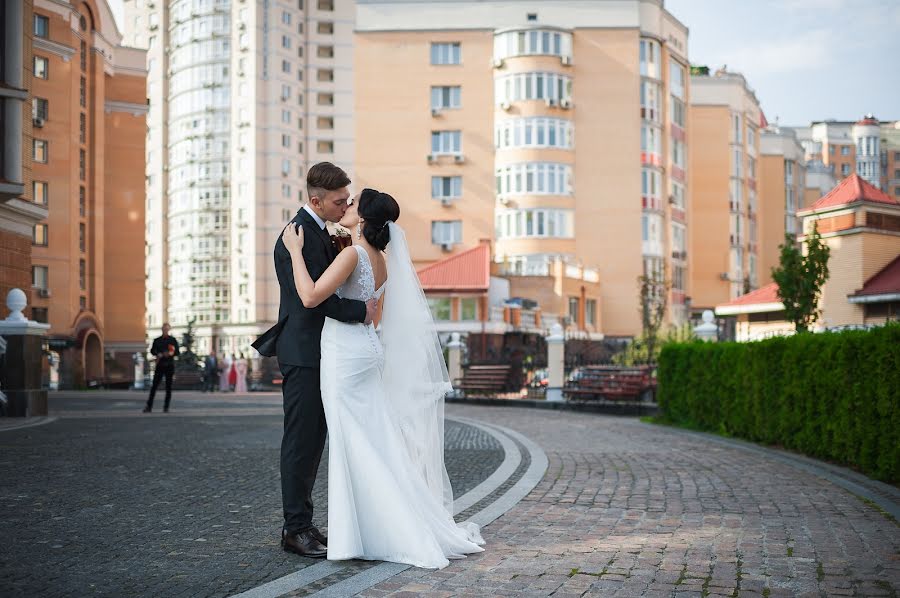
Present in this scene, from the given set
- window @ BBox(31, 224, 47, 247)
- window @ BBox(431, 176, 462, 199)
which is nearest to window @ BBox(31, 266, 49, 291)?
window @ BBox(31, 224, 47, 247)

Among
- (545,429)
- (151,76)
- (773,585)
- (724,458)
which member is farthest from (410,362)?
(151,76)

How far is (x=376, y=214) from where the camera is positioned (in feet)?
22.1

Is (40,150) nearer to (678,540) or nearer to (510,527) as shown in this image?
(510,527)

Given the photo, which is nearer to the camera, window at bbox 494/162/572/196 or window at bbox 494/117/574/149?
window at bbox 494/162/572/196

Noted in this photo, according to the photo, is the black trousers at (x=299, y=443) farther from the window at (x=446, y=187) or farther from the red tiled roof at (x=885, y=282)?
the window at (x=446, y=187)

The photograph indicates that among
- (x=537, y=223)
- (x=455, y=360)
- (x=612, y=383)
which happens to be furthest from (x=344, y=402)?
(x=537, y=223)

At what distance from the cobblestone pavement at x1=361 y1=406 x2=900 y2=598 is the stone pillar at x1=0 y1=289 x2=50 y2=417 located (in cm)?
1101

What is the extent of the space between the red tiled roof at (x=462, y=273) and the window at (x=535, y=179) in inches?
360

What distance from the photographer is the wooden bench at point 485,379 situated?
3158 cm

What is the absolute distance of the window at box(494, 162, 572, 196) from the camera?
62.8 metres

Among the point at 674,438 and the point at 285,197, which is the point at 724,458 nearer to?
the point at 674,438

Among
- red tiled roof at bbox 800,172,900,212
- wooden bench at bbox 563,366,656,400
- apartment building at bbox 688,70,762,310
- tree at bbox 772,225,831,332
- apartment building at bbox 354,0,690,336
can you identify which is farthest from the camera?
apartment building at bbox 688,70,762,310

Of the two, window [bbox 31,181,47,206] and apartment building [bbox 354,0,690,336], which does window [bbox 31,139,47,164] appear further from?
apartment building [bbox 354,0,690,336]

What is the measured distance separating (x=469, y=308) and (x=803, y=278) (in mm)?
18642
